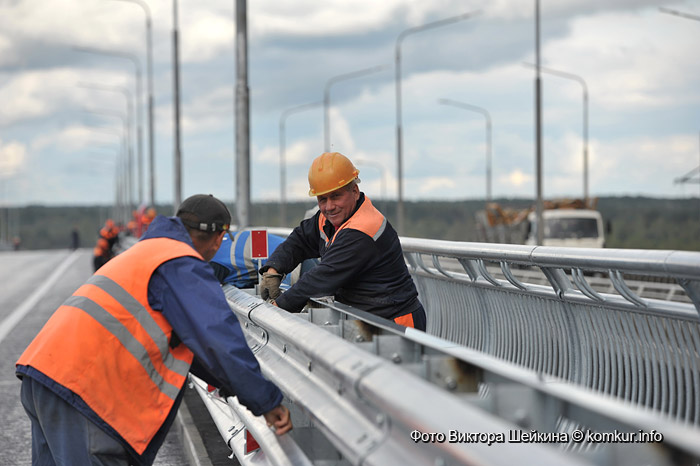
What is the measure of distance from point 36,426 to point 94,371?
47 centimetres

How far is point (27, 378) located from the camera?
4203 mm

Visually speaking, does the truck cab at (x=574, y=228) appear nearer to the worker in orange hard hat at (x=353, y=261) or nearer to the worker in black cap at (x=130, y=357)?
the worker in orange hard hat at (x=353, y=261)

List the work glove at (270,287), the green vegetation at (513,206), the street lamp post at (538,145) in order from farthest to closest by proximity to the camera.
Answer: the green vegetation at (513,206) < the street lamp post at (538,145) < the work glove at (270,287)

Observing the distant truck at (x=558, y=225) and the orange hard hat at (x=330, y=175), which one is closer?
the orange hard hat at (x=330, y=175)

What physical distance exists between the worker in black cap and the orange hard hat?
6.96ft

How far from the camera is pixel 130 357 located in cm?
411

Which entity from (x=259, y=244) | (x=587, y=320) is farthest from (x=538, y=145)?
(x=587, y=320)

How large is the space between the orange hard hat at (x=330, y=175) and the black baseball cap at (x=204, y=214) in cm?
196

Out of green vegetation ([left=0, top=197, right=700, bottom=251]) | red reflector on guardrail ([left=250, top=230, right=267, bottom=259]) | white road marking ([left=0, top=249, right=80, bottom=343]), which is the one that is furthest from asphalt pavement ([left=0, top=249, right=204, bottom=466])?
green vegetation ([left=0, top=197, right=700, bottom=251])

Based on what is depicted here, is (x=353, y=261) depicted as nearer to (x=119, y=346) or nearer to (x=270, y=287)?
(x=270, y=287)

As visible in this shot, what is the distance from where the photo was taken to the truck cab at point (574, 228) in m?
33.3

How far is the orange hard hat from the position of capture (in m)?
6.28

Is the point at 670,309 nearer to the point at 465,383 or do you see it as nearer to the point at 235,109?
the point at 465,383

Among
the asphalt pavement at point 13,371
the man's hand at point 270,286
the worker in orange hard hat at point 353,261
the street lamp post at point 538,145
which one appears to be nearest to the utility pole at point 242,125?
the asphalt pavement at point 13,371
